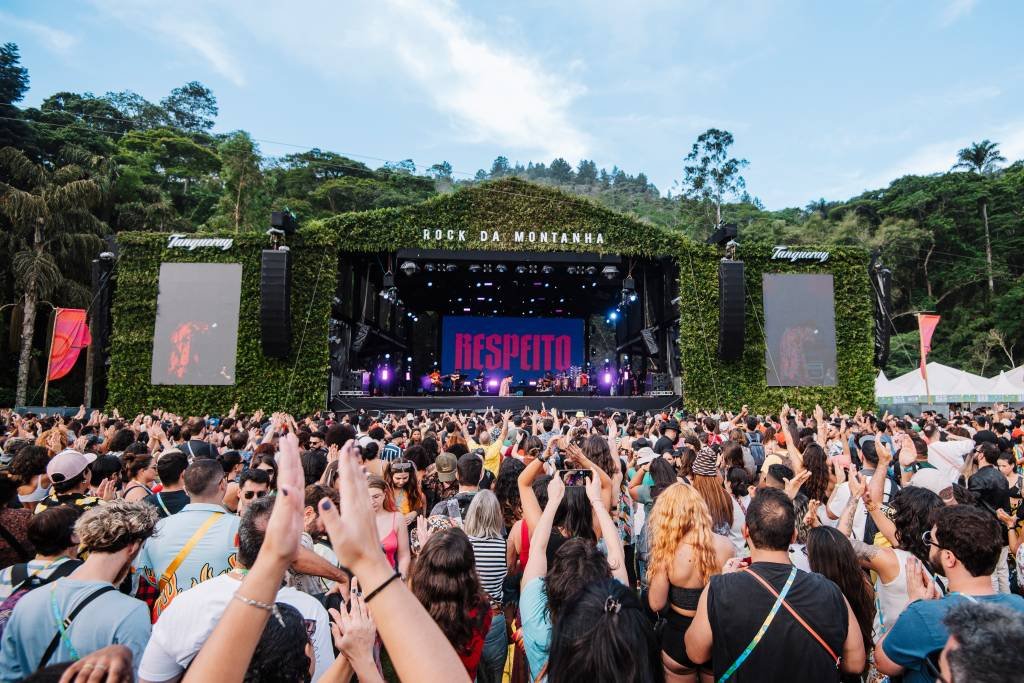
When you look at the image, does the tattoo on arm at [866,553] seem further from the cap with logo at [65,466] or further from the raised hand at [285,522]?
the cap with logo at [65,466]

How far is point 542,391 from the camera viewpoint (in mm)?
23266

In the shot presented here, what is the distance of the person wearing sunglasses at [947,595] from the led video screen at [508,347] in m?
25.0

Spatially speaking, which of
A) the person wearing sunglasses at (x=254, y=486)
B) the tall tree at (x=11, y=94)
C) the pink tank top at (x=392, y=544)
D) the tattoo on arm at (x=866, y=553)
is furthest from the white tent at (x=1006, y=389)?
the tall tree at (x=11, y=94)

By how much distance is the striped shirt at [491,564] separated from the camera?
9.07 ft

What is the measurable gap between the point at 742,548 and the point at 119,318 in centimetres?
1807

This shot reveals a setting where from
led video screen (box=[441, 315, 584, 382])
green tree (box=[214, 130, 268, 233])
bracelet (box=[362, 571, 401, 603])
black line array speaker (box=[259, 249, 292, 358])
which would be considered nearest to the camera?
bracelet (box=[362, 571, 401, 603])

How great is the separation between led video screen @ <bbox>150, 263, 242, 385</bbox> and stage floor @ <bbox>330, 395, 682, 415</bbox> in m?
3.44

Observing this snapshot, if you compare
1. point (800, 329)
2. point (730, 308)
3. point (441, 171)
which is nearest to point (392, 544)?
point (730, 308)

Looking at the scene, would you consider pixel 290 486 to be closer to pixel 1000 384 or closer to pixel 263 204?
pixel 1000 384

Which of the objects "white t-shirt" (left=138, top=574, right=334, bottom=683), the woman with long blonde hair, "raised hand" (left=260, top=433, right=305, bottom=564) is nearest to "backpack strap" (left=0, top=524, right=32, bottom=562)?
"white t-shirt" (left=138, top=574, right=334, bottom=683)

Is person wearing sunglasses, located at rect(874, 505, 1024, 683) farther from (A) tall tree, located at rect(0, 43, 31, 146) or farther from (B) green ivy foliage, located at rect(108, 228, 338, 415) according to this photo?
(A) tall tree, located at rect(0, 43, 31, 146)

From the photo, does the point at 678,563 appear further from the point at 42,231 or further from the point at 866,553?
the point at 42,231

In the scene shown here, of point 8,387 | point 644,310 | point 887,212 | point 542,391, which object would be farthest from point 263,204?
point 887,212

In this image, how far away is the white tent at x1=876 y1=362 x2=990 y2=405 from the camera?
63.3ft
